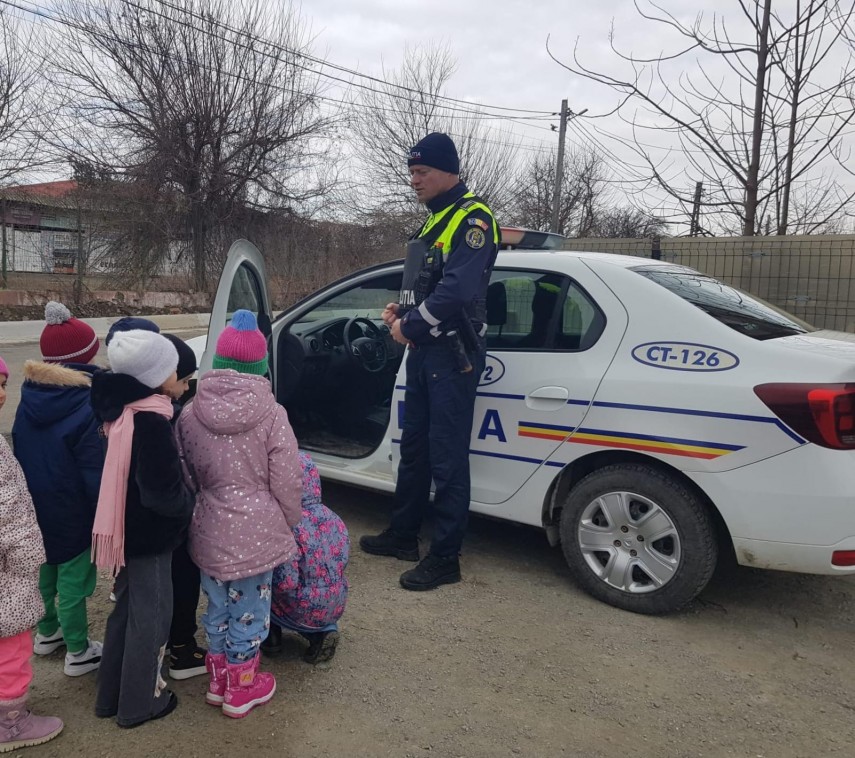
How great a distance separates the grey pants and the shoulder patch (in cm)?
178

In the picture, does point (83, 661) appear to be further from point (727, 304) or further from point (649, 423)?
point (727, 304)

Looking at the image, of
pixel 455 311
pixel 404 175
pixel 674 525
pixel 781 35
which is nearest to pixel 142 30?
pixel 404 175

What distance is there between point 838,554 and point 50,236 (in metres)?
14.8

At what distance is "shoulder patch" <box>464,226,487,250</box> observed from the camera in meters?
3.11

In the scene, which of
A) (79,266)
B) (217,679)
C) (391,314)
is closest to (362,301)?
(391,314)

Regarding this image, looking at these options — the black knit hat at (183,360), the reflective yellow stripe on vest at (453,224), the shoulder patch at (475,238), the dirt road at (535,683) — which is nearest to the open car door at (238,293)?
the black knit hat at (183,360)

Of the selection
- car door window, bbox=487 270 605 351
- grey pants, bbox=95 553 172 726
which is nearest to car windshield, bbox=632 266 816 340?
car door window, bbox=487 270 605 351

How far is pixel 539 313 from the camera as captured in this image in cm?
332

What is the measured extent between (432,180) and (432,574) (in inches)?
73.3

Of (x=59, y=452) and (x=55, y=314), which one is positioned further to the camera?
(x=55, y=314)

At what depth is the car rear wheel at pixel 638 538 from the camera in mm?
2848

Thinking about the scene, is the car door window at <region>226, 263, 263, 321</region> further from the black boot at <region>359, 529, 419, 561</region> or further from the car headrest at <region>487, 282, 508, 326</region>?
the black boot at <region>359, 529, 419, 561</region>

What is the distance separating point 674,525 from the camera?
9.41ft

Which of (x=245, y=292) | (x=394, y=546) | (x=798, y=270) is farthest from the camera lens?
(x=798, y=270)
